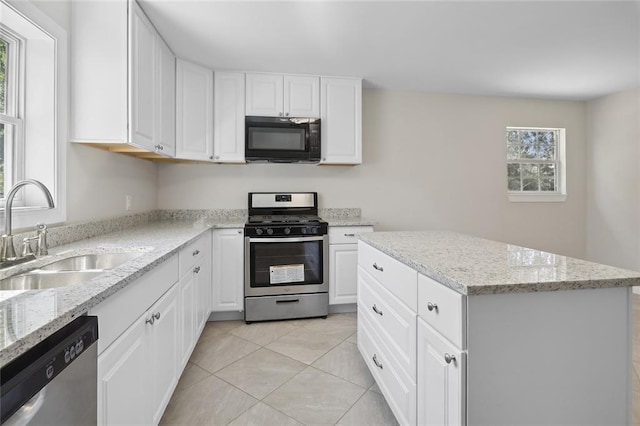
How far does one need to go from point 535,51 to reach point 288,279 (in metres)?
2.92

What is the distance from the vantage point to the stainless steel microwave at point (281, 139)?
118 inches

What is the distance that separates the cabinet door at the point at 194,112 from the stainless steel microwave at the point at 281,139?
0.37 metres

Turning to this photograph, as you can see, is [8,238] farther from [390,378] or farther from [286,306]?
[286,306]

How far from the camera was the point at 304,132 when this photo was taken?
120 inches

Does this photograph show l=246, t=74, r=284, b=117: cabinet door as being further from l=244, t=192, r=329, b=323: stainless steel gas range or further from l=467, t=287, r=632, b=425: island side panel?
l=467, t=287, r=632, b=425: island side panel

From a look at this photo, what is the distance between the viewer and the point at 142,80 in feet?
6.72

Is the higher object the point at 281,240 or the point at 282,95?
the point at 282,95

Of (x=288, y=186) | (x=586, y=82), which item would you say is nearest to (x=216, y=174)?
(x=288, y=186)

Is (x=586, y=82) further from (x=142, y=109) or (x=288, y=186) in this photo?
(x=142, y=109)

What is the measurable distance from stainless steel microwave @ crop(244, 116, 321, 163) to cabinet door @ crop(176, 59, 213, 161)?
37 centimetres

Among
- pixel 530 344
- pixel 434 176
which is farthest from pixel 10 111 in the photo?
pixel 434 176

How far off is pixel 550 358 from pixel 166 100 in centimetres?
287

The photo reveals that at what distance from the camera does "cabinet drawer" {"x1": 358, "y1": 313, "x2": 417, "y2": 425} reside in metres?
1.32

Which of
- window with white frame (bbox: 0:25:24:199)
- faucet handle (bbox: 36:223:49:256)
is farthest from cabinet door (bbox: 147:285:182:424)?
window with white frame (bbox: 0:25:24:199)
